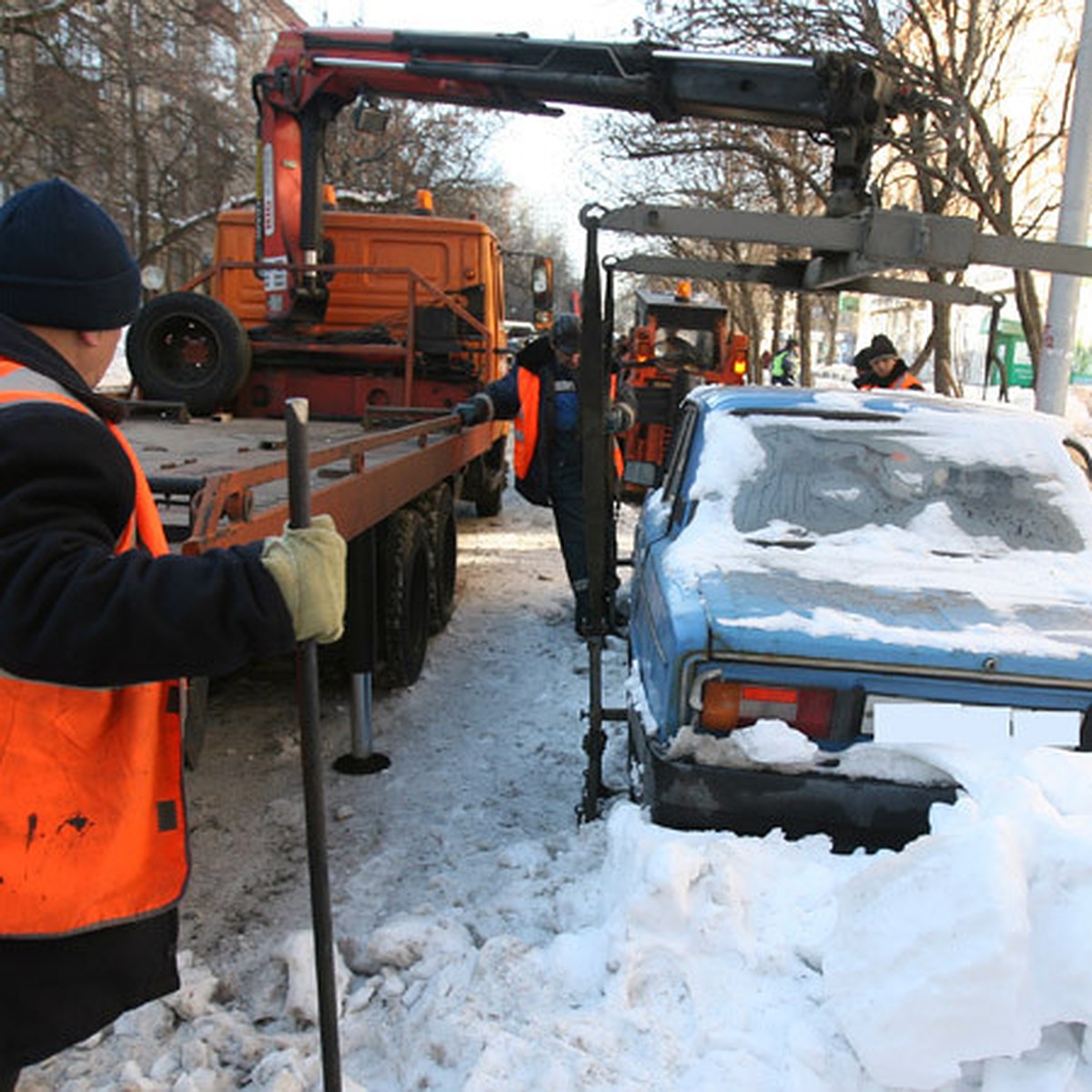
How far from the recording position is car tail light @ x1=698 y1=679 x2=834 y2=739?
2.72m

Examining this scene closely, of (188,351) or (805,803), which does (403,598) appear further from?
(805,803)

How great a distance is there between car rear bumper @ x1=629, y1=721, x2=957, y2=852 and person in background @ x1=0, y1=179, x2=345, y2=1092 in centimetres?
151

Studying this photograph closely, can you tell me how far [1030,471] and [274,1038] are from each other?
3.28 meters

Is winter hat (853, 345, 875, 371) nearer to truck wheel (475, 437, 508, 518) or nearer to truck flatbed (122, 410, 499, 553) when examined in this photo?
truck flatbed (122, 410, 499, 553)

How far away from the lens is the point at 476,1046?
7.71 ft

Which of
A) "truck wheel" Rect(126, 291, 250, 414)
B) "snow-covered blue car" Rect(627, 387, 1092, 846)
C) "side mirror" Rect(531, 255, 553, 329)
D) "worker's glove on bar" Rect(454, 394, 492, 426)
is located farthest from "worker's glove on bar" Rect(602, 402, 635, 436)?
"side mirror" Rect(531, 255, 553, 329)

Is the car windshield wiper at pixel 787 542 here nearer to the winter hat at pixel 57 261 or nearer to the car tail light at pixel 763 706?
the car tail light at pixel 763 706

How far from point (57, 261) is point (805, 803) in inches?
87.4

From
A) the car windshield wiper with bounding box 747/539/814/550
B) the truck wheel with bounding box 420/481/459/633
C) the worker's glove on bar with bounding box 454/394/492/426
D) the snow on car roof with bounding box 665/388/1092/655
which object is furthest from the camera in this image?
the worker's glove on bar with bounding box 454/394/492/426

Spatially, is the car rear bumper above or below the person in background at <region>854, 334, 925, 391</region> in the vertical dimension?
below

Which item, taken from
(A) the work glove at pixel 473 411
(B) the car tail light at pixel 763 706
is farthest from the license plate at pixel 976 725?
(A) the work glove at pixel 473 411

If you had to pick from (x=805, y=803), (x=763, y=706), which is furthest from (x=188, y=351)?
(x=805, y=803)

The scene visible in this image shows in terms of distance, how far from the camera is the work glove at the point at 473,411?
231 inches

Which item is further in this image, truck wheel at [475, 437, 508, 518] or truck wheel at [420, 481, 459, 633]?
truck wheel at [475, 437, 508, 518]
